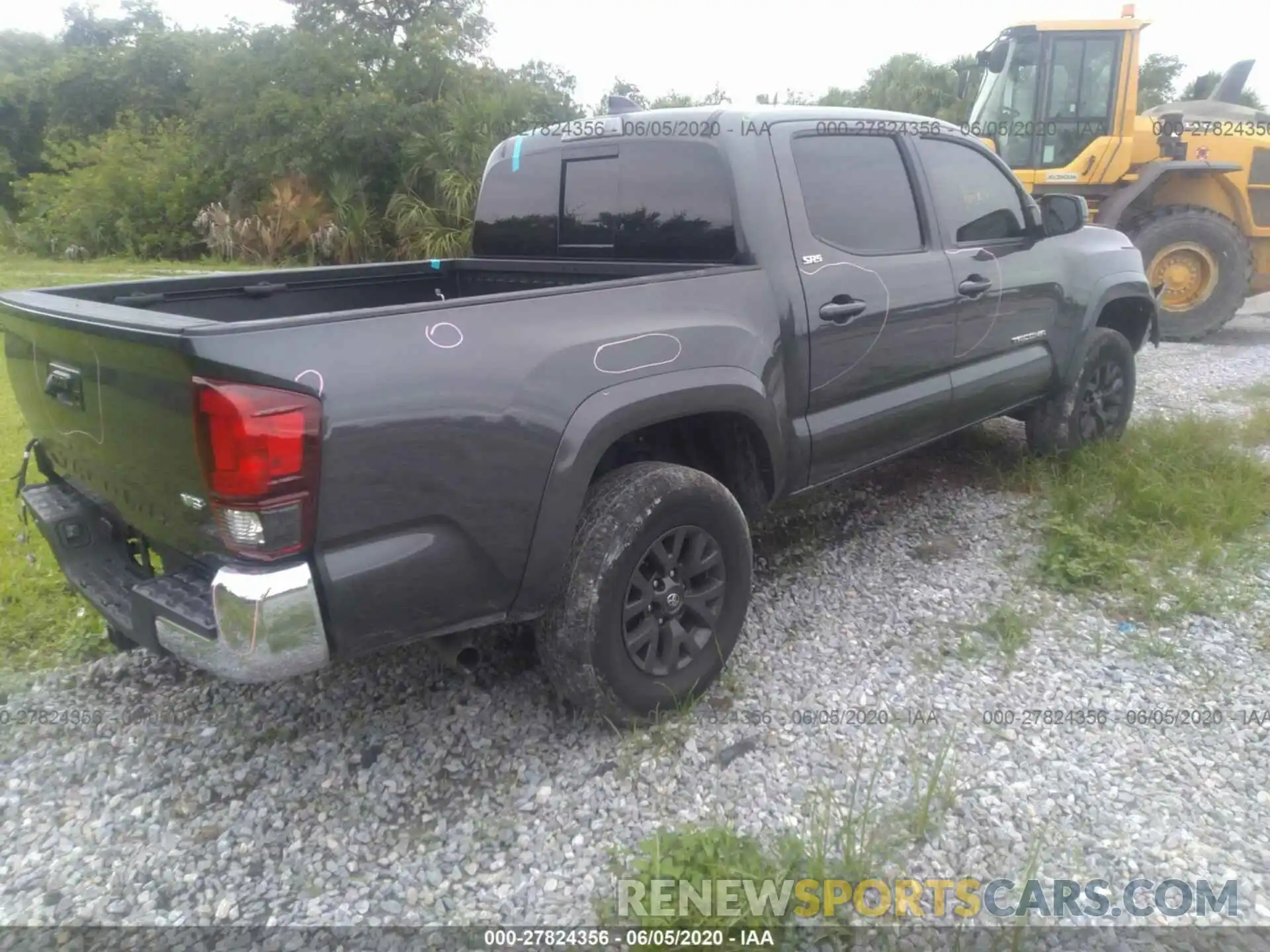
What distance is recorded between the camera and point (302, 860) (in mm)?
2441

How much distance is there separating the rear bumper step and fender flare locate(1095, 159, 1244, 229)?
869cm

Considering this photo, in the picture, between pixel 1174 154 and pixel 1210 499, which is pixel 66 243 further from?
pixel 1210 499

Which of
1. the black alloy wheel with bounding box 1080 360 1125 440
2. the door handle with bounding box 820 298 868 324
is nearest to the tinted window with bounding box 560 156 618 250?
the door handle with bounding box 820 298 868 324

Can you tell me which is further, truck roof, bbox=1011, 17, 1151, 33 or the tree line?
the tree line

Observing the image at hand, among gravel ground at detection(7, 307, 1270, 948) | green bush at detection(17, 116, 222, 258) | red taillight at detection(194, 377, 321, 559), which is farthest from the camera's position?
green bush at detection(17, 116, 222, 258)

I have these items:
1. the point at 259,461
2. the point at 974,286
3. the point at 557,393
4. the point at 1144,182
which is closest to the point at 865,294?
the point at 974,286

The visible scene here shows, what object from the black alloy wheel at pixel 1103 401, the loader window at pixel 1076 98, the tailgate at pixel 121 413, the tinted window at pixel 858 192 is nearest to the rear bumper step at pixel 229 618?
the tailgate at pixel 121 413

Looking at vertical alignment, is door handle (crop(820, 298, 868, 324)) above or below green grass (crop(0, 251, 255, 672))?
above

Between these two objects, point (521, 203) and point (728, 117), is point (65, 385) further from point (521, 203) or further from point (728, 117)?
point (728, 117)

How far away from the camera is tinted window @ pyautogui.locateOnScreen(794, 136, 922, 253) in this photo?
345 centimetres

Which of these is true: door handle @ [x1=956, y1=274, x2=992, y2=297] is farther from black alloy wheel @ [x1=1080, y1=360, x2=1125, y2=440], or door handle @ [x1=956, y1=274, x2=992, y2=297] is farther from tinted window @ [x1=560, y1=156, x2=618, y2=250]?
tinted window @ [x1=560, y1=156, x2=618, y2=250]

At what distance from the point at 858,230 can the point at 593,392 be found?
162 cm

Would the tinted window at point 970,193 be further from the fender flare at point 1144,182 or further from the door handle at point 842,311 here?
the fender flare at point 1144,182

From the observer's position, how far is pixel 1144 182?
28.4ft
